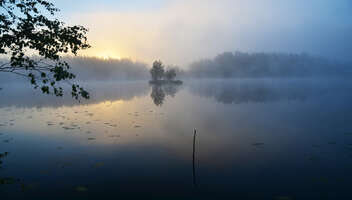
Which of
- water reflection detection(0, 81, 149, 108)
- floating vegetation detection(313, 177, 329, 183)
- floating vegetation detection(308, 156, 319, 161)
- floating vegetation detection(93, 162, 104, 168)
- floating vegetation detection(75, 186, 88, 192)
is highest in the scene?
water reflection detection(0, 81, 149, 108)

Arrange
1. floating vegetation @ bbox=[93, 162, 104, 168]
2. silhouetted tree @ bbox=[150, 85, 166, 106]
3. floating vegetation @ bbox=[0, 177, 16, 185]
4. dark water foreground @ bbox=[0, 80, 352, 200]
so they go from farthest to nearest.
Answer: silhouetted tree @ bbox=[150, 85, 166, 106], floating vegetation @ bbox=[93, 162, 104, 168], floating vegetation @ bbox=[0, 177, 16, 185], dark water foreground @ bbox=[0, 80, 352, 200]

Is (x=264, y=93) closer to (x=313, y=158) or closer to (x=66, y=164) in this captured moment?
(x=313, y=158)

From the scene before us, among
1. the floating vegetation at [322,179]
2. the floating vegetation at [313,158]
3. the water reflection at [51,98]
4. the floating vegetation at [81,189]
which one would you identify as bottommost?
the floating vegetation at [81,189]

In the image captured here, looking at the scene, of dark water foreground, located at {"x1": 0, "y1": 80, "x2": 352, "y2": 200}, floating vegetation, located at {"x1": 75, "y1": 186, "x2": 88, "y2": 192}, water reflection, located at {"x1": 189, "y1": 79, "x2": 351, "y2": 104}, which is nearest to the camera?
dark water foreground, located at {"x1": 0, "y1": 80, "x2": 352, "y2": 200}

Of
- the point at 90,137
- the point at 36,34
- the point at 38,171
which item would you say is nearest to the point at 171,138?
the point at 90,137

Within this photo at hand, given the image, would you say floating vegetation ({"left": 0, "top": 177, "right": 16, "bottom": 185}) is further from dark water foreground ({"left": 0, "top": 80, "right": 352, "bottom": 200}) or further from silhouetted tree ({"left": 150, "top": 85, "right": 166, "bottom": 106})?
silhouetted tree ({"left": 150, "top": 85, "right": 166, "bottom": 106})

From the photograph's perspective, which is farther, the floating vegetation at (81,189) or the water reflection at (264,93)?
the water reflection at (264,93)

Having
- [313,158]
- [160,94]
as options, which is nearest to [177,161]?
[313,158]

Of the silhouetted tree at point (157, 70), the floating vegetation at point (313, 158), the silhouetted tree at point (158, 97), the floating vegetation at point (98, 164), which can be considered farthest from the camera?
the silhouetted tree at point (157, 70)

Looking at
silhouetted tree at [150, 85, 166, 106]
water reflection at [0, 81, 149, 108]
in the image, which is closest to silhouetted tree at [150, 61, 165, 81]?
water reflection at [0, 81, 149, 108]

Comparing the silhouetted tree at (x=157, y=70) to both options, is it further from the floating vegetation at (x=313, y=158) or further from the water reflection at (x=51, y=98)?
the floating vegetation at (x=313, y=158)

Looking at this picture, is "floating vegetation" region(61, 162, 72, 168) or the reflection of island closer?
"floating vegetation" region(61, 162, 72, 168)

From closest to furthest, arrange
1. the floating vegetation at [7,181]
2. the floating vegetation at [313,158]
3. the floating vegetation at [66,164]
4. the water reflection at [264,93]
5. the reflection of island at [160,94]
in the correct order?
the floating vegetation at [7,181], the floating vegetation at [66,164], the floating vegetation at [313,158], the reflection of island at [160,94], the water reflection at [264,93]

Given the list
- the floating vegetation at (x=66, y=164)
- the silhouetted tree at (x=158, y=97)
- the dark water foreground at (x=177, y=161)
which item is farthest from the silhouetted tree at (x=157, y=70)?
the floating vegetation at (x=66, y=164)
